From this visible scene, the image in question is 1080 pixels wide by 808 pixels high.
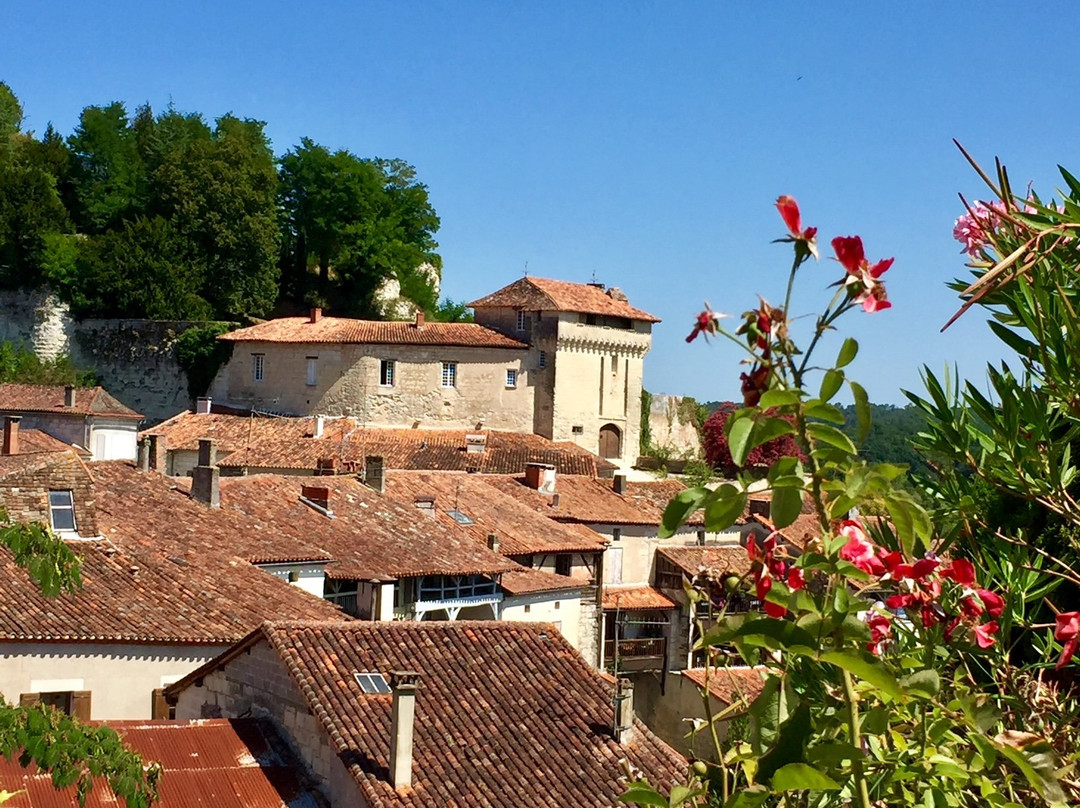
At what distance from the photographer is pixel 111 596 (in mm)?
16391

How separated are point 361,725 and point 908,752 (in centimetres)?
967

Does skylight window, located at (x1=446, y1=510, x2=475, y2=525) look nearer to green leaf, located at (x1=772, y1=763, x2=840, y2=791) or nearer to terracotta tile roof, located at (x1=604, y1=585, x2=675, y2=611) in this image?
terracotta tile roof, located at (x1=604, y1=585, x2=675, y2=611)

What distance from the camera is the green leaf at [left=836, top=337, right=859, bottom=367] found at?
5.97 ft

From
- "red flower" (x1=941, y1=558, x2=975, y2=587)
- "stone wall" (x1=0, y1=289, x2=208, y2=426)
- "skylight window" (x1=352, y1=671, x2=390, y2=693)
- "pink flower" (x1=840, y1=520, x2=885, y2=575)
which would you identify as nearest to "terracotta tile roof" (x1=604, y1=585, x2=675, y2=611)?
"skylight window" (x1=352, y1=671, x2=390, y2=693)

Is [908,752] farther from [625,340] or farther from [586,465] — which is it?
[625,340]

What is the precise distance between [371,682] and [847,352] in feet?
36.5

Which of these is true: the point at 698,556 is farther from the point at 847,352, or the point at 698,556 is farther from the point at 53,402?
the point at 847,352

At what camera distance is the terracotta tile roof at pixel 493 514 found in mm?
27422

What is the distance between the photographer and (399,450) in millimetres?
40562

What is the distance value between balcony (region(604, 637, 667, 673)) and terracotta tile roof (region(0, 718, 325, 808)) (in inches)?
696

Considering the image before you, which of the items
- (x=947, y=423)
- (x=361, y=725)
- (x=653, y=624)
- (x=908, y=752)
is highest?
(x=947, y=423)

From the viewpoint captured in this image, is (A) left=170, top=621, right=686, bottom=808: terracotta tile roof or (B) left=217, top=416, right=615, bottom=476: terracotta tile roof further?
(B) left=217, top=416, right=615, bottom=476: terracotta tile roof

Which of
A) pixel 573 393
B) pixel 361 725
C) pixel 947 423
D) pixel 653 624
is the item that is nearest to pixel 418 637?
pixel 361 725

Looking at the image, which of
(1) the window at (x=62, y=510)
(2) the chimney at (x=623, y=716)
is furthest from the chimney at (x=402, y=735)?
(1) the window at (x=62, y=510)
